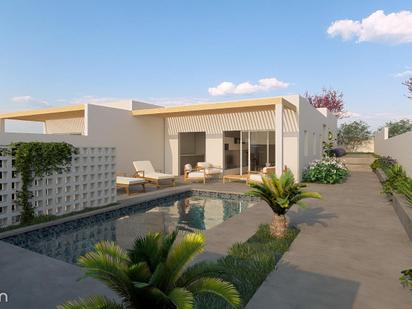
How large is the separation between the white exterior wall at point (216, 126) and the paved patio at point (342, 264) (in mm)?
6424

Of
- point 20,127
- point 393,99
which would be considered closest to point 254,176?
point 20,127

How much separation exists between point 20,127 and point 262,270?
1931 cm

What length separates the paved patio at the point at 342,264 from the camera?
10.7ft

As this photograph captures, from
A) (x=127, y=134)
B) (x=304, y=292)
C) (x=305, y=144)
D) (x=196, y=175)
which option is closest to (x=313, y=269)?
(x=304, y=292)

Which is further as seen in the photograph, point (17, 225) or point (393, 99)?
point (393, 99)

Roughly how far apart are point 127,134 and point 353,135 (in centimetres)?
2854

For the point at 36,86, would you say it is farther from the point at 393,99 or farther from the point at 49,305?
the point at 393,99

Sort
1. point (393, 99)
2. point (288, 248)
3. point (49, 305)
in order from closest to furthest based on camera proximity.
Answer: point (49, 305)
point (288, 248)
point (393, 99)

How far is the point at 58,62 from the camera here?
14180 millimetres

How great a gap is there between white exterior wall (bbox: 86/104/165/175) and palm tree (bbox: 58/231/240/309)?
9.69m

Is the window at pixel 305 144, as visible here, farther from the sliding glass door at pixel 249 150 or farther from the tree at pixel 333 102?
the tree at pixel 333 102

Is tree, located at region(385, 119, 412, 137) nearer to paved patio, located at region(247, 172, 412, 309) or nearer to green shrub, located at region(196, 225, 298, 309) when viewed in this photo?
paved patio, located at region(247, 172, 412, 309)

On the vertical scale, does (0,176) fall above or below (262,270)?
above

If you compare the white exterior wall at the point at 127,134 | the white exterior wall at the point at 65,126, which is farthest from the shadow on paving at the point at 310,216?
the white exterior wall at the point at 65,126
